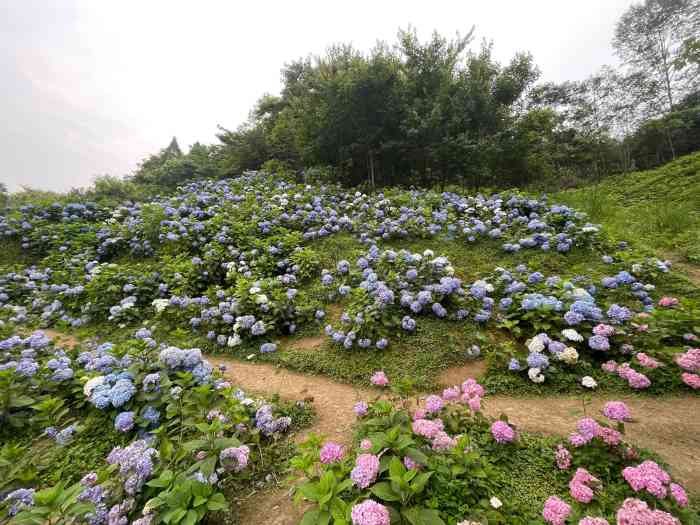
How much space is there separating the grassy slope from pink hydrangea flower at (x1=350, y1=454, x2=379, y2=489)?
620cm

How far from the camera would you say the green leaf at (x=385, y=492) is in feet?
4.45

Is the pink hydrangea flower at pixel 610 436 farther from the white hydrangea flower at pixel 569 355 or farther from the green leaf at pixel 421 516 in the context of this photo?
the green leaf at pixel 421 516

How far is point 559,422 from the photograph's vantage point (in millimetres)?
2246

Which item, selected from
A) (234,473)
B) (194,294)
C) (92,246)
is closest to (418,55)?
(194,294)

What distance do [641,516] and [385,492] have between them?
1.07 meters

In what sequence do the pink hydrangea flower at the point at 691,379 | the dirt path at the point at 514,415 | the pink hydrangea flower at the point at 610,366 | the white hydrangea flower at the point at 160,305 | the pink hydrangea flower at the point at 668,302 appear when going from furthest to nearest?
the white hydrangea flower at the point at 160,305 < the pink hydrangea flower at the point at 668,302 < the pink hydrangea flower at the point at 610,366 < the pink hydrangea flower at the point at 691,379 < the dirt path at the point at 514,415

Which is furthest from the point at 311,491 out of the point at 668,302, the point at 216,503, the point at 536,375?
the point at 668,302

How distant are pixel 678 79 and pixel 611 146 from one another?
18.3 ft

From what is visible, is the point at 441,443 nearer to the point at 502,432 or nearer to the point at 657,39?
the point at 502,432

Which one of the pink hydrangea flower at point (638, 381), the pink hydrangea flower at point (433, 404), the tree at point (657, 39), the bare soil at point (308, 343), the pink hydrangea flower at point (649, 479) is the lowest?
the pink hydrangea flower at point (649, 479)

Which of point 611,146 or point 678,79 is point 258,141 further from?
point 678,79

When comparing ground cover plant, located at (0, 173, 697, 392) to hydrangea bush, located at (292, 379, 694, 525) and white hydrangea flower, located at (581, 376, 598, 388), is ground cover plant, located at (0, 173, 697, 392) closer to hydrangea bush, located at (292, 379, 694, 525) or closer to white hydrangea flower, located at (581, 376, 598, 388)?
white hydrangea flower, located at (581, 376, 598, 388)

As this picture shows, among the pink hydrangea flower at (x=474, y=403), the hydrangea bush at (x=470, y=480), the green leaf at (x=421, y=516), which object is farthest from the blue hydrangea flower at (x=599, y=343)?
the green leaf at (x=421, y=516)

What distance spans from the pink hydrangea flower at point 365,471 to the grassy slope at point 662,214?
6.20 meters
